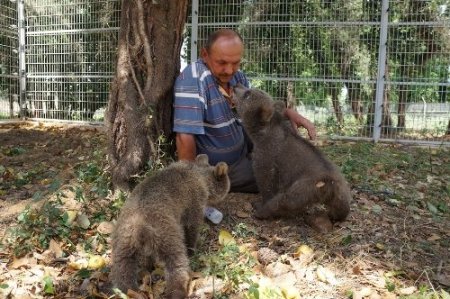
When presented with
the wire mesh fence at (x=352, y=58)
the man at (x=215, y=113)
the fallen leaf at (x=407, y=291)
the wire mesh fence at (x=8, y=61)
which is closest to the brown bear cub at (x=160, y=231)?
the man at (x=215, y=113)

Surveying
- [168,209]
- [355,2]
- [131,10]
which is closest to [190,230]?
[168,209]

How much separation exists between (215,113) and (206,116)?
4.5 inches

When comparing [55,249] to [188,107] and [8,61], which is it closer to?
[188,107]

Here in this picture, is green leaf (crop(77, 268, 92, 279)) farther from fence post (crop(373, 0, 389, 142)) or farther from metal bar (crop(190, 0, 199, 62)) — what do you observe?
fence post (crop(373, 0, 389, 142))

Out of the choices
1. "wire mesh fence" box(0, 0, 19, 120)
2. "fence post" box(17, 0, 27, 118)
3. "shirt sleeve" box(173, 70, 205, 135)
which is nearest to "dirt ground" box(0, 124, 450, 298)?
"shirt sleeve" box(173, 70, 205, 135)

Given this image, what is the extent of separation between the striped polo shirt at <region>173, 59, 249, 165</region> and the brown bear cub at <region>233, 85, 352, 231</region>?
0.21 m

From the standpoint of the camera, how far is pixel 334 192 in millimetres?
4469

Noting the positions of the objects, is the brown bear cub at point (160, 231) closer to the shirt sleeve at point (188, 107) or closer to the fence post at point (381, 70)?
the shirt sleeve at point (188, 107)

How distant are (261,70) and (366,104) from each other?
2447mm

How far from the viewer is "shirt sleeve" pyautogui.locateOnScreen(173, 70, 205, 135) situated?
4.82 m

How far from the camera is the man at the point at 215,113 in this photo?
4844 millimetres

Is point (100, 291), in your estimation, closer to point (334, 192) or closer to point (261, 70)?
point (334, 192)

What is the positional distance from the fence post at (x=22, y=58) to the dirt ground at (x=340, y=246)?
6.61 m

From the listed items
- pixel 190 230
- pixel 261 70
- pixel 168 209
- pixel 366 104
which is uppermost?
pixel 261 70
